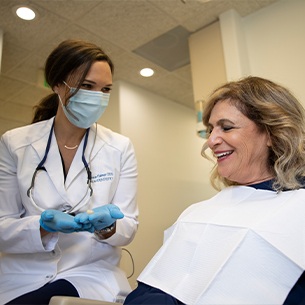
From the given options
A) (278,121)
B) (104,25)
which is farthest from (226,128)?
(104,25)

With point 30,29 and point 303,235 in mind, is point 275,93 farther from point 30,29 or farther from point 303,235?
point 30,29

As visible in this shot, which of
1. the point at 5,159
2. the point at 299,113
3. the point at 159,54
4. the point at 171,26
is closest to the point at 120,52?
the point at 159,54

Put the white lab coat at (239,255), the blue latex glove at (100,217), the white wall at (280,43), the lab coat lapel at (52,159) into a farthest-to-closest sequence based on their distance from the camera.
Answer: the white wall at (280,43) → the lab coat lapel at (52,159) → the blue latex glove at (100,217) → the white lab coat at (239,255)

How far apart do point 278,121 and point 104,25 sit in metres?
1.65

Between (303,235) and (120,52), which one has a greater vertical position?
(120,52)

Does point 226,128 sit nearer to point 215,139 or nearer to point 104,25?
point 215,139

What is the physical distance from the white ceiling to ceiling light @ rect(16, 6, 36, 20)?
1.5 inches

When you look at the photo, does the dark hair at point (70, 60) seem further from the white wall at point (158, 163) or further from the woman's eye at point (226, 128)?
the white wall at point (158, 163)

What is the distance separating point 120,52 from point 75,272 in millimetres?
1957

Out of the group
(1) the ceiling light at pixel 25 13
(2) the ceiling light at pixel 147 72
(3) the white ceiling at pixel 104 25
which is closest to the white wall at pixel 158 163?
(2) the ceiling light at pixel 147 72

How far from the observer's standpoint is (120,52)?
102 inches

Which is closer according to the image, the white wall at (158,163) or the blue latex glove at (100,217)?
the blue latex glove at (100,217)

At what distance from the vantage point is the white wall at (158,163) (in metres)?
2.82

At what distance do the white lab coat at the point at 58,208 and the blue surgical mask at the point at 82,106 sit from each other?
92 mm
